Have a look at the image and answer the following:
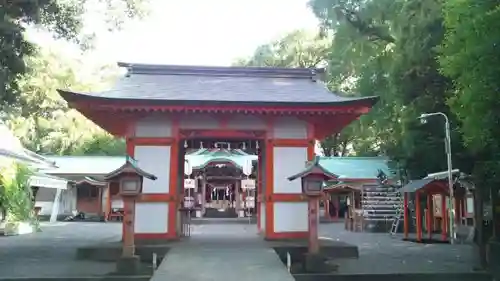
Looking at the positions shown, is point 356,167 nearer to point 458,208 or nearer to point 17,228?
point 458,208

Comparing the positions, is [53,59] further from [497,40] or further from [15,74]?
[497,40]

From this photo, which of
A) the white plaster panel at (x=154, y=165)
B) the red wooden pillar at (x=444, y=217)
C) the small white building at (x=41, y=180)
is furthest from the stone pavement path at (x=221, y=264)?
the small white building at (x=41, y=180)

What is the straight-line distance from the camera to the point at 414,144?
1600 cm

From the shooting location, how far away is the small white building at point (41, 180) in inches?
895

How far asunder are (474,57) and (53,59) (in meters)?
26.3

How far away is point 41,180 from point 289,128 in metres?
15.5

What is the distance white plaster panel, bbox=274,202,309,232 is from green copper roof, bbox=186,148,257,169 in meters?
15.0

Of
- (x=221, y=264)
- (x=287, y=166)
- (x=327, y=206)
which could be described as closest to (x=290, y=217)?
(x=287, y=166)

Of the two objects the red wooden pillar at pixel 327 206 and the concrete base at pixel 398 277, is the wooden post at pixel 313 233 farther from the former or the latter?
the red wooden pillar at pixel 327 206

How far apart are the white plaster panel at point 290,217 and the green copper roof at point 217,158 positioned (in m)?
15.0

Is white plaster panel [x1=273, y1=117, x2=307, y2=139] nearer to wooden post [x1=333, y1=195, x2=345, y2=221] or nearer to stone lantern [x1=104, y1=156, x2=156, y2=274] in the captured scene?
stone lantern [x1=104, y1=156, x2=156, y2=274]

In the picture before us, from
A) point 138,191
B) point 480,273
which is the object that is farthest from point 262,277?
point 480,273

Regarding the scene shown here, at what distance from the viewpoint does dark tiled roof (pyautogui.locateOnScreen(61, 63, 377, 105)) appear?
39.7 ft

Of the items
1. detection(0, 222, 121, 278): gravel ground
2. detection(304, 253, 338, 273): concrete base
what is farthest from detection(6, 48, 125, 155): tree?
detection(304, 253, 338, 273): concrete base
